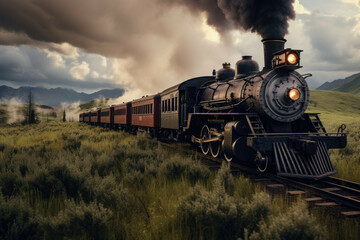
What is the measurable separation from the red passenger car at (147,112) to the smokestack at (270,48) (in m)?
9.21

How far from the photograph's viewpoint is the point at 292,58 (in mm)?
7699

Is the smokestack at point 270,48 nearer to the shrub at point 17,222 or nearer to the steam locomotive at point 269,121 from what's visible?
the steam locomotive at point 269,121

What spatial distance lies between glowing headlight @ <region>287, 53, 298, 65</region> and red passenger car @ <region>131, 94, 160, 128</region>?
33.5 feet

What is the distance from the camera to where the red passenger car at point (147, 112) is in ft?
55.5

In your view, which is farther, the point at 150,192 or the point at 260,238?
the point at 150,192

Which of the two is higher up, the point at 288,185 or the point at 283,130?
the point at 283,130

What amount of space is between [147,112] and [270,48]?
11453mm

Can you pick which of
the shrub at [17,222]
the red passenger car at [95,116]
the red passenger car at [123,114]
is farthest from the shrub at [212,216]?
the red passenger car at [95,116]

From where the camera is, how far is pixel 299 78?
26.6 ft

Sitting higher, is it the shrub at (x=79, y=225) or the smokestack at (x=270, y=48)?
the smokestack at (x=270, y=48)

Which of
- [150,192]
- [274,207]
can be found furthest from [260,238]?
[150,192]

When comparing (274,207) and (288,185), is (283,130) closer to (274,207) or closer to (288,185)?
(288,185)

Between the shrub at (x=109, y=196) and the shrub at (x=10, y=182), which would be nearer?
the shrub at (x=109, y=196)

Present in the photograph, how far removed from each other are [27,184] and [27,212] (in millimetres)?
2048
